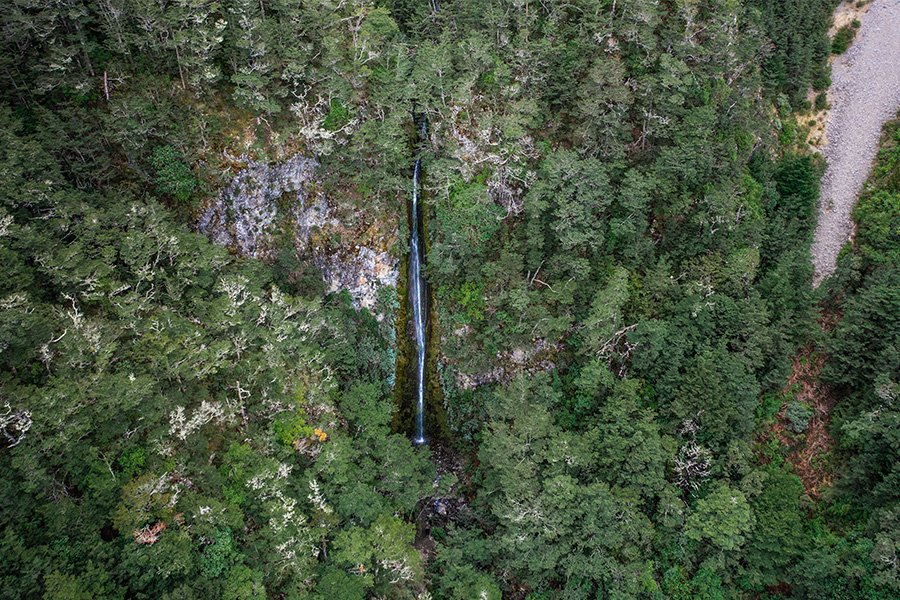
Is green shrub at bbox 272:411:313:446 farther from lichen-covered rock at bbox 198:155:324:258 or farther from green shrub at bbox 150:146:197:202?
green shrub at bbox 150:146:197:202

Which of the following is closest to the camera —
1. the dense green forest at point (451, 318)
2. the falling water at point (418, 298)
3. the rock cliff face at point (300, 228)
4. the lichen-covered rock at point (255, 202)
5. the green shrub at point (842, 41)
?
the dense green forest at point (451, 318)

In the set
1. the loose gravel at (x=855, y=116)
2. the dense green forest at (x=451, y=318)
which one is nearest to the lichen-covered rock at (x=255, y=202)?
the dense green forest at (x=451, y=318)

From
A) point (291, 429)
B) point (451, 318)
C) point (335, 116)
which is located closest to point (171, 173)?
point (335, 116)

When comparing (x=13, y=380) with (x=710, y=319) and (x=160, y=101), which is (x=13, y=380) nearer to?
(x=160, y=101)

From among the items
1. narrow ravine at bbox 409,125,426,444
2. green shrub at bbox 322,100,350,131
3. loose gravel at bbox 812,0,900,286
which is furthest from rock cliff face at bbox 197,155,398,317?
loose gravel at bbox 812,0,900,286

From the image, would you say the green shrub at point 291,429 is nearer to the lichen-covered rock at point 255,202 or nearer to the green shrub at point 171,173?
the lichen-covered rock at point 255,202
